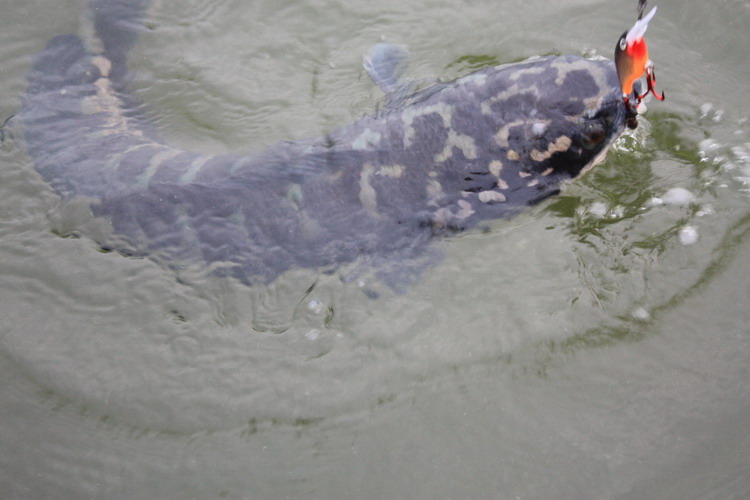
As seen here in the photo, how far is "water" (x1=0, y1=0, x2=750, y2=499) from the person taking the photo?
2479 mm

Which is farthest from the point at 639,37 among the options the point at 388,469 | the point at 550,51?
the point at 388,469

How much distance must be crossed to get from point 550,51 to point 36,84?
310cm

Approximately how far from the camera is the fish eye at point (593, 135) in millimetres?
2670

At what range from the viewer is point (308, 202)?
2.94 meters

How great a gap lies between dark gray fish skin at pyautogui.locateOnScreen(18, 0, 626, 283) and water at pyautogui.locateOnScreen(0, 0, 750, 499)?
0.15 m

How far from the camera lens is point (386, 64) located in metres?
3.67

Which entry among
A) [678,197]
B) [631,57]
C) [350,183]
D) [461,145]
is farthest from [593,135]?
[350,183]

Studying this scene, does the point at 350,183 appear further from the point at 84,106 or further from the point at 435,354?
the point at 84,106

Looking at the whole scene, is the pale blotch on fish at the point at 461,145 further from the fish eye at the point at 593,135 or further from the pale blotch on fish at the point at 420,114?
the fish eye at the point at 593,135

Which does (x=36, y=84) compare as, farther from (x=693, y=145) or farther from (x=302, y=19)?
(x=693, y=145)

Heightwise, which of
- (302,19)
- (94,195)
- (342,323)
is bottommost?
(342,323)

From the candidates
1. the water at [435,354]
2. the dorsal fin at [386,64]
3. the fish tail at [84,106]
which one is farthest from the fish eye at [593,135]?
the fish tail at [84,106]

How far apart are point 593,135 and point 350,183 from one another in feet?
3.69

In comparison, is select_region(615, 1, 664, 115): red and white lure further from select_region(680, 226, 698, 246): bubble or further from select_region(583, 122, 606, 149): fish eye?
select_region(680, 226, 698, 246): bubble
